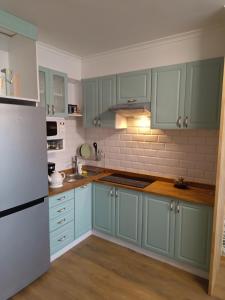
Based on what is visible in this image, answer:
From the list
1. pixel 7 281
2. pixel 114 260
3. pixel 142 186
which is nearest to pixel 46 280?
pixel 7 281

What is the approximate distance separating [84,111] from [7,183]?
1.67 m

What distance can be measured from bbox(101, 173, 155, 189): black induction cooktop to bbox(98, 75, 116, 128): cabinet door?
728 millimetres

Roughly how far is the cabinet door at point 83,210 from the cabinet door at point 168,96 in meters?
1.23

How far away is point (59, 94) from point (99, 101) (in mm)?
548

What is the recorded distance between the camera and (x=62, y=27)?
209cm

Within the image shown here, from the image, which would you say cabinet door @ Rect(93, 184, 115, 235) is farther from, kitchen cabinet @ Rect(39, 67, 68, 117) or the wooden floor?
kitchen cabinet @ Rect(39, 67, 68, 117)

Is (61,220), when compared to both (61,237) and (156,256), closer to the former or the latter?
(61,237)

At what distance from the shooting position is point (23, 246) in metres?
1.87

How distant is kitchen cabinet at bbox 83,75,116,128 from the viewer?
9.10ft

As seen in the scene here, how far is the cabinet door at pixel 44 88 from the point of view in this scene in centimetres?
245

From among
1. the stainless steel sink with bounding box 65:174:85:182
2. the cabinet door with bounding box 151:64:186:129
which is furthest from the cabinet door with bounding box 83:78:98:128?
the cabinet door with bounding box 151:64:186:129

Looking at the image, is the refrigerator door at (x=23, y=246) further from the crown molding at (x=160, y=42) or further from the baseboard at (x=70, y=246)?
the crown molding at (x=160, y=42)

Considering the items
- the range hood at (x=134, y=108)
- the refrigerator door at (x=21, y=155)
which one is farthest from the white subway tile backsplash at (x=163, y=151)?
the refrigerator door at (x=21, y=155)

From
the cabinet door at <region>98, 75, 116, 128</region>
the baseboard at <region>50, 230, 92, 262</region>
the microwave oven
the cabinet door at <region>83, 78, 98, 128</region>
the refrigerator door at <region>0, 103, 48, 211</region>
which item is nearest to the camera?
the refrigerator door at <region>0, 103, 48, 211</region>
